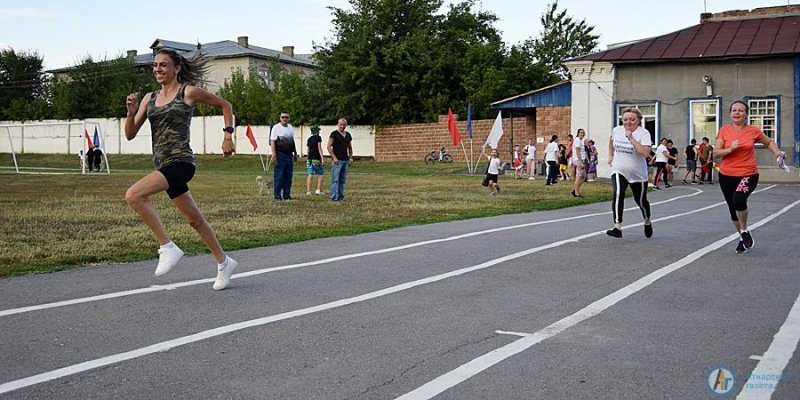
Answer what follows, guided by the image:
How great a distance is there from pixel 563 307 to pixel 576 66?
33.3 m

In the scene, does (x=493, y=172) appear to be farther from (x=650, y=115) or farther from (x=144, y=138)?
(x=144, y=138)

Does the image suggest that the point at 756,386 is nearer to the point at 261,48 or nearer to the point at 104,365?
the point at 104,365

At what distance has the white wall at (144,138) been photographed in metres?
57.0

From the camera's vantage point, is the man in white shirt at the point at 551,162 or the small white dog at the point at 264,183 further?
the man in white shirt at the point at 551,162

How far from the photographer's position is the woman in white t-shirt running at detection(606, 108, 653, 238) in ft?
38.8

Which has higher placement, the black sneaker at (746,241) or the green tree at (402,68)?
the green tree at (402,68)

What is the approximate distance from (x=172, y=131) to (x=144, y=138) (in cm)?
6062

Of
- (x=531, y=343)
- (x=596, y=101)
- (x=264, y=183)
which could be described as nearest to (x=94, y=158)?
(x=596, y=101)

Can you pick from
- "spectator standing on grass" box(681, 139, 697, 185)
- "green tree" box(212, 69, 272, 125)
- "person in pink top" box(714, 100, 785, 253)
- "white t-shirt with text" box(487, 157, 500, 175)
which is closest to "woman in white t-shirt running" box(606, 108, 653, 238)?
"person in pink top" box(714, 100, 785, 253)

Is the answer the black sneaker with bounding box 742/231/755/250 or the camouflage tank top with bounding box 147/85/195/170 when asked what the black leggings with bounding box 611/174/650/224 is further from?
the camouflage tank top with bounding box 147/85/195/170

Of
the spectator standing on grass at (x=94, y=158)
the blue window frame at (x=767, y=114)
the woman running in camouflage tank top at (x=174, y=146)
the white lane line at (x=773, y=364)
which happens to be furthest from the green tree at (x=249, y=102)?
the white lane line at (x=773, y=364)

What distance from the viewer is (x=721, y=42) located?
36375 millimetres

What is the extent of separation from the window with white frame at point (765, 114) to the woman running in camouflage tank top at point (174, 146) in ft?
106

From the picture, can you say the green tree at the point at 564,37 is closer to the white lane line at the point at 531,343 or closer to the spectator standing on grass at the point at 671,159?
the spectator standing on grass at the point at 671,159
